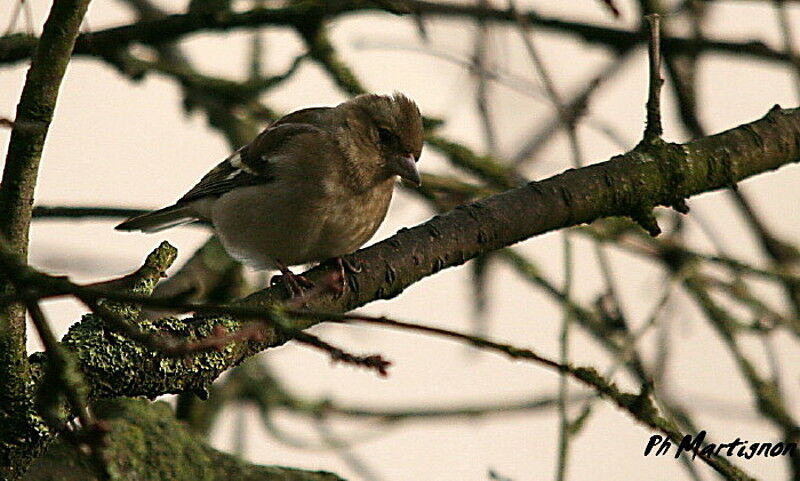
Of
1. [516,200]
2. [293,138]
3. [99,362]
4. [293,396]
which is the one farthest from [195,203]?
[99,362]

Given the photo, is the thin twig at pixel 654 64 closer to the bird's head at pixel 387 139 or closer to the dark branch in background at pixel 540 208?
the dark branch in background at pixel 540 208

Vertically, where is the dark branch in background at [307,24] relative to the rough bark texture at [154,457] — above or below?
above

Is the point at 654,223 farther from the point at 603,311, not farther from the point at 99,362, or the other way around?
the point at 99,362

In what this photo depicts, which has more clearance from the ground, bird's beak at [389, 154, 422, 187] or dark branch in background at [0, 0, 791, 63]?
dark branch in background at [0, 0, 791, 63]

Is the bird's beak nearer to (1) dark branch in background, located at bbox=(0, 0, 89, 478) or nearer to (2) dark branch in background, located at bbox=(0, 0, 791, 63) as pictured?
(2) dark branch in background, located at bbox=(0, 0, 791, 63)

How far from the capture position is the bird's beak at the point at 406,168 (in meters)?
4.48

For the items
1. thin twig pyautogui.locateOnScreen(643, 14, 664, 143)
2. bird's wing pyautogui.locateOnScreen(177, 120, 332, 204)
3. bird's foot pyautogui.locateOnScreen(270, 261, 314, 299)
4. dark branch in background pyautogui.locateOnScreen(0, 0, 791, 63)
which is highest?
dark branch in background pyautogui.locateOnScreen(0, 0, 791, 63)

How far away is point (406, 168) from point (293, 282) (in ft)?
3.82

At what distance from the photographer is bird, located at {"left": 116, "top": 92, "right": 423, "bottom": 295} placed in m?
4.36

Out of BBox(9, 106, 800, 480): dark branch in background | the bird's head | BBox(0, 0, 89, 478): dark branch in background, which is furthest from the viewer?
the bird's head

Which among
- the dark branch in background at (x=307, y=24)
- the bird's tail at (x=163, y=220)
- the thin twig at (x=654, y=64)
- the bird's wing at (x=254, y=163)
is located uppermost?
the dark branch in background at (x=307, y=24)

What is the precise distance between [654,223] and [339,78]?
184 centimetres

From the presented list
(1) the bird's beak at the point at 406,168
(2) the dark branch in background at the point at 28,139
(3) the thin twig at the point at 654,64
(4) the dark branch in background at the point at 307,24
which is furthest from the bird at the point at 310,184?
(2) the dark branch in background at the point at 28,139

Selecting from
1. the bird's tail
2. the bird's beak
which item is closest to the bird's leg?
the bird's beak
